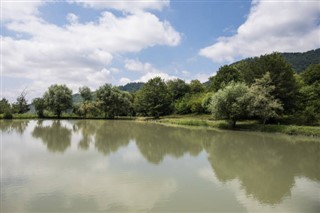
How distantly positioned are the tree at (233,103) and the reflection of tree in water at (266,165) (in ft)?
38.5

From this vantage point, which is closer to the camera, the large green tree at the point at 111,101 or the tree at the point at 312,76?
the tree at the point at 312,76

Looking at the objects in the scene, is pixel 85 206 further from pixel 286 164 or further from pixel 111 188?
pixel 286 164

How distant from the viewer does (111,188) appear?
1072 cm

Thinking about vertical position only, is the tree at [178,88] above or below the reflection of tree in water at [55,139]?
above

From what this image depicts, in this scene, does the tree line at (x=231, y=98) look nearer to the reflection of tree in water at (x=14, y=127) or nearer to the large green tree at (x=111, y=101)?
the large green tree at (x=111, y=101)

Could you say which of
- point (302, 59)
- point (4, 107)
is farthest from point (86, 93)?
point (302, 59)

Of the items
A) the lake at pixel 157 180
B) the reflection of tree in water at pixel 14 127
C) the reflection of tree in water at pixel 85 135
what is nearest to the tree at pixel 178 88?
the reflection of tree in water at pixel 85 135

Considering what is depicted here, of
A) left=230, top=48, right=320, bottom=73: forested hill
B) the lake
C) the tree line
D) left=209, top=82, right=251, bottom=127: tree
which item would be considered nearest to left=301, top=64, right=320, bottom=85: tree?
the tree line

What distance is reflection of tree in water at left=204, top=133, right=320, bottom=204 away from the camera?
11.6 meters

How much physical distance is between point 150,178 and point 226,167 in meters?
4.77

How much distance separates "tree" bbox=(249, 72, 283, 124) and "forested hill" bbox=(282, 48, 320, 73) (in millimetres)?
87891

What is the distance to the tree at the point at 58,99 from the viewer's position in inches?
2594

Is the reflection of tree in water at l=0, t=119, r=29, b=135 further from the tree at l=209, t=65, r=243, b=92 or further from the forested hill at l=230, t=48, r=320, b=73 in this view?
the forested hill at l=230, t=48, r=320, b=73

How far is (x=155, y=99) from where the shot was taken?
64688 mm
